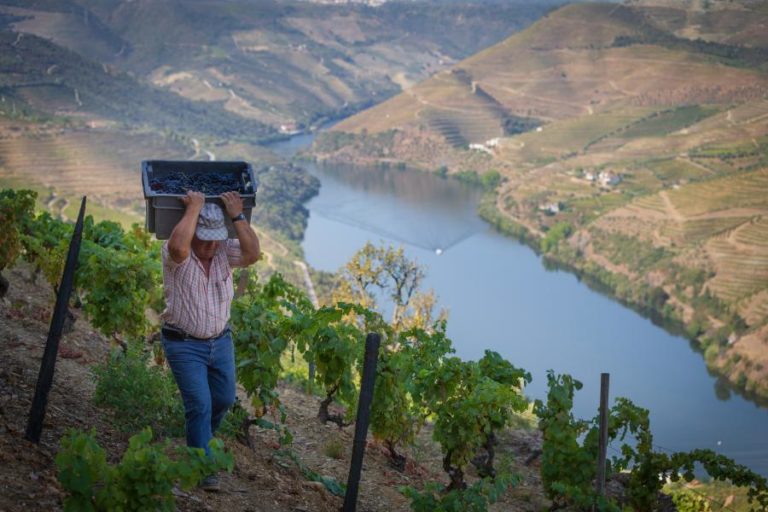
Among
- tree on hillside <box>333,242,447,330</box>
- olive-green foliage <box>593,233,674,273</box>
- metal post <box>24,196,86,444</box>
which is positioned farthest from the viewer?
olive-green foliage <box>593,233,674,273</box>

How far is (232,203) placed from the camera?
412 cm

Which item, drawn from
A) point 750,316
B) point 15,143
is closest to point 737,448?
point 750,316

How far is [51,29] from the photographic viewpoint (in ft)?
319

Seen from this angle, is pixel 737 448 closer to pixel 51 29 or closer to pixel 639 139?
pixel 639 139

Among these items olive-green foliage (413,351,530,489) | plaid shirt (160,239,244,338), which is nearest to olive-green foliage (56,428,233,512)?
plaid shirt (160,239,244,338)

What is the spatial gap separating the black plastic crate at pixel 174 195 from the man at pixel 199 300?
0.22ft

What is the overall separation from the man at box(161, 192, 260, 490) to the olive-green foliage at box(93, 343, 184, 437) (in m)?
1.15

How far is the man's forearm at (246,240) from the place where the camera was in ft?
13.6

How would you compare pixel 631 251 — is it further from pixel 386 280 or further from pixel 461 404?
pixel 461 404

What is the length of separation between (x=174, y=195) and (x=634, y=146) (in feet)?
252

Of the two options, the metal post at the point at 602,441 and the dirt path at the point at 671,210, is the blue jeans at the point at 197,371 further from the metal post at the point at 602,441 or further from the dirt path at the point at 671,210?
the dirt path at the point at 671,210

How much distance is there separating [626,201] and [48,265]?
55.8m

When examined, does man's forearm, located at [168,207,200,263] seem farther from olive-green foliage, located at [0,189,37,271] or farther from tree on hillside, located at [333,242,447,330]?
tree on hillside, located at [333,242,447,330]

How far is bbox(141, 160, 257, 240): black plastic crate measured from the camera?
159 inches
